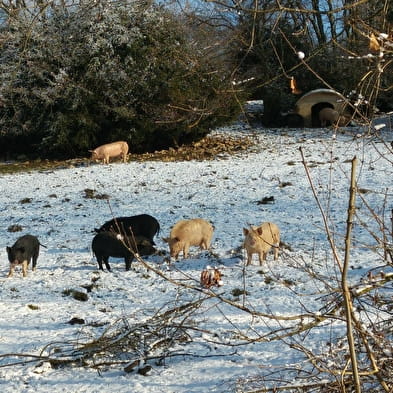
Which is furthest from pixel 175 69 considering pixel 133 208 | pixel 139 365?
pixel 139 365

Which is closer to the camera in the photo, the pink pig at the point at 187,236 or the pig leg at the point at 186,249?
the pink pig at the point at 187,236

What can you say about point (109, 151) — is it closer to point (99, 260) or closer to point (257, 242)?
point (99, 260)

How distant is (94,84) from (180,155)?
355cm

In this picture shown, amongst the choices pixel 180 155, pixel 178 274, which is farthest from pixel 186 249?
pixel 180 155

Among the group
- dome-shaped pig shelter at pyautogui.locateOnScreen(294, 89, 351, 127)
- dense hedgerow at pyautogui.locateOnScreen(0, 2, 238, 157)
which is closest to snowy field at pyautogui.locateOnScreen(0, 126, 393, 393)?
dense hedgerow at pyautogui.locateOnScreen(0, 2, 238, 157)

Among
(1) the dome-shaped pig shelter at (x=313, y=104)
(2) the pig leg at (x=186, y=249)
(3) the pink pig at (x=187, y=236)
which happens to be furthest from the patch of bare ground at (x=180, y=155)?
(2) the pig leg at (x=186, y=249)

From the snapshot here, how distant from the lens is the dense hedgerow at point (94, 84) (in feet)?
58.4

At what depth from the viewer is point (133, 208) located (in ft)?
37.4

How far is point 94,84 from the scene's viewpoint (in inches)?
709

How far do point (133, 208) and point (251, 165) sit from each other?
16.0 feet

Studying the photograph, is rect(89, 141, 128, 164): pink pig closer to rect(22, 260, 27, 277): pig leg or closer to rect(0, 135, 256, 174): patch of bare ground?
rect(0, 135, 256, 174): patch of bare ground

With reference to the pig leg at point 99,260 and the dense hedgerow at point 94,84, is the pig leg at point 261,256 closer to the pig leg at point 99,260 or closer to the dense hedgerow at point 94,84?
the pig leg at point 99,260

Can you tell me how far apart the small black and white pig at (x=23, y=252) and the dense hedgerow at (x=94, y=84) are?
10.1 m

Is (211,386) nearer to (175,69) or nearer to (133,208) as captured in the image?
(133,208)
